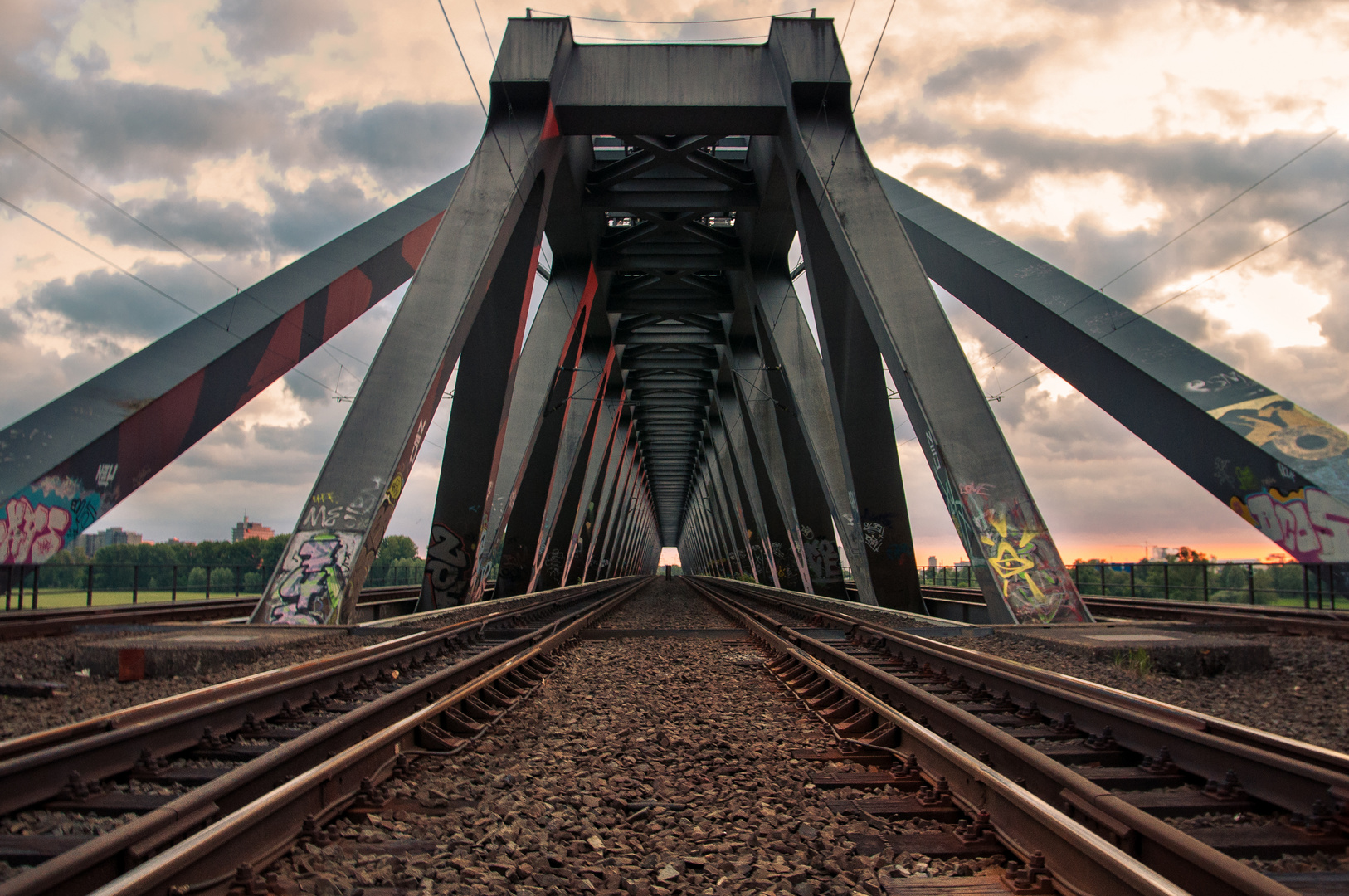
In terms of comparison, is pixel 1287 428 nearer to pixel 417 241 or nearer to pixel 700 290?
pixel 417 241

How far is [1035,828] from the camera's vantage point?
2.85 m

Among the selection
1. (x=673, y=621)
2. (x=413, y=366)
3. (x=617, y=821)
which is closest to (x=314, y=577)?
(x=413, y=366)

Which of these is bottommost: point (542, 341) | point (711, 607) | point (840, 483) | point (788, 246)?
point (711, 607)

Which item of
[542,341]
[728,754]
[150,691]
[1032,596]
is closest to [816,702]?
[728,754]

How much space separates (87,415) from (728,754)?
10862 mm

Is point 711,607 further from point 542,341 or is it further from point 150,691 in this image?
point 150,691

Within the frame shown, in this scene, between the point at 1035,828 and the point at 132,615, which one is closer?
the point at 1035,828

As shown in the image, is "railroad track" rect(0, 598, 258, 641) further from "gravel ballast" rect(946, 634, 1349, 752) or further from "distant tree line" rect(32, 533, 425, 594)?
"gravel ballast" rect(946, 634, 1349, 752)

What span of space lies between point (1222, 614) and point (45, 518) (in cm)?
1675

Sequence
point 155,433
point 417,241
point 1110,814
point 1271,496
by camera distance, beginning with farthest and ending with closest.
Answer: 1. point 417,241
2. point 155,433
3. point 1271,496
4. point 1110,814

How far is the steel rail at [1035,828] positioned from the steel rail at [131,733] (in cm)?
361

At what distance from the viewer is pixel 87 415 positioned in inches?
432

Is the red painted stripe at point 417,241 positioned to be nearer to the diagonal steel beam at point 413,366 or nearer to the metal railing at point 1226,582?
the diagonal steel beam at point 413,366

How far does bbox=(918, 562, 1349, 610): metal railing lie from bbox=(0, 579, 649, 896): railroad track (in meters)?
12.2
